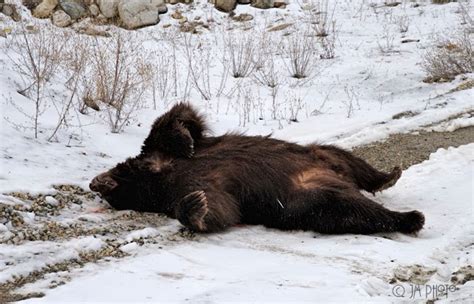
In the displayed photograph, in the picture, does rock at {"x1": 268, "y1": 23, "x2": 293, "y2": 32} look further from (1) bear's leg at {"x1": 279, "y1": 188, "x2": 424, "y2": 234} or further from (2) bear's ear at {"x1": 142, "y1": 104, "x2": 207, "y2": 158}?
(1) bear's leg at {"x1": 279, "y1": 188, "x2": 424, "y2": 234}

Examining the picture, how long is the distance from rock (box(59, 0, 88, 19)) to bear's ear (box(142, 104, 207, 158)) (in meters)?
12.1

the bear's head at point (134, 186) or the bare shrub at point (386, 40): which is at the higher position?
the bare shrub at point (386, 40)

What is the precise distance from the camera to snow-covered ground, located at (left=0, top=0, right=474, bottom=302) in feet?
9.61

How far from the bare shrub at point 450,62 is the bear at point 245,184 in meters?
5.91

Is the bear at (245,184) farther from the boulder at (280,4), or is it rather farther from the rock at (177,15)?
the boulder at (280,4)

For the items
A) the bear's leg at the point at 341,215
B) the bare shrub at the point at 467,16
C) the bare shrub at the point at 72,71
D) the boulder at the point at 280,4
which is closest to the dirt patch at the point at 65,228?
the bear's leg at the point at 341,215

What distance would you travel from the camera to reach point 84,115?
24.8 feet

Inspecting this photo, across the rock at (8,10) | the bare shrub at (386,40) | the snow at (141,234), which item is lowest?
the snow at (141,234)

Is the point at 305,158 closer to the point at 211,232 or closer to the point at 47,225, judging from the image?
the point at 211,232

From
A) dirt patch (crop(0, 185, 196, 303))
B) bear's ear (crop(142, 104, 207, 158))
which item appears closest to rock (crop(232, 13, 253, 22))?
bear's ear (crop(142, 104, 207, 158))

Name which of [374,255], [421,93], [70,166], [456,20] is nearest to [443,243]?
[374,255]

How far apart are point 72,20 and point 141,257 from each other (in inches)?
540

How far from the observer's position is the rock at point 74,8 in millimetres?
16156

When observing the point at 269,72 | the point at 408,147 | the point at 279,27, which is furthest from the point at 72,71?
the point at 279,27
